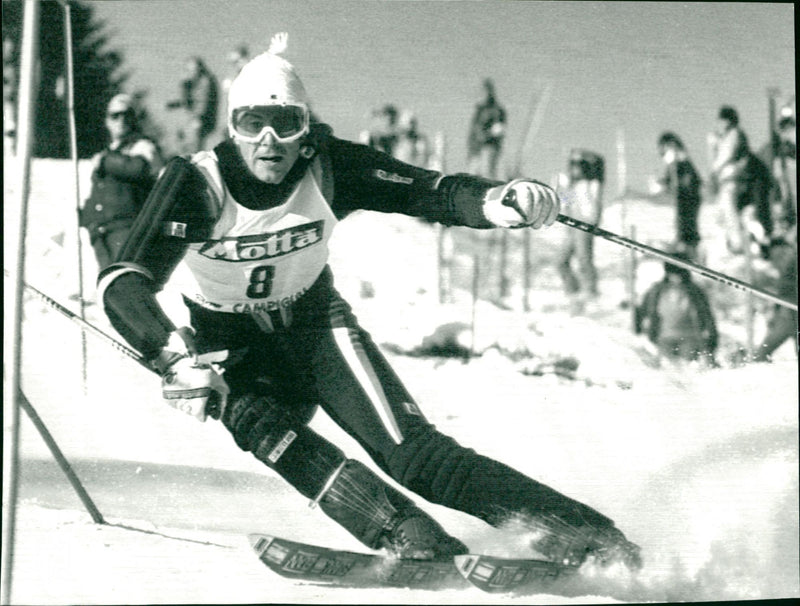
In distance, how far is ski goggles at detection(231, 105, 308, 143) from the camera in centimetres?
366

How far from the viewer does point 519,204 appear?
373cm

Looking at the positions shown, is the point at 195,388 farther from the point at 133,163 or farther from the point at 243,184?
the point at 133,163

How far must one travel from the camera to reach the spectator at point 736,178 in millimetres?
4152

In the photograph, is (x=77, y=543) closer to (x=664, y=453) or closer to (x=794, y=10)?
(x=664, y=453)

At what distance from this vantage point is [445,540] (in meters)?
3.70

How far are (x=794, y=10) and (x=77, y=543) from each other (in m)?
2.96

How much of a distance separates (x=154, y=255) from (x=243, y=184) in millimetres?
340

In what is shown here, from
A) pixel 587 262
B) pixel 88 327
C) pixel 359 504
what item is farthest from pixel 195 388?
pixel 587 262

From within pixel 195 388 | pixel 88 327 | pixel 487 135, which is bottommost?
pixel 195 388

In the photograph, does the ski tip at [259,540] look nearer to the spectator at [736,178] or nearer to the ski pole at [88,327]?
the ski pole at [88,327]

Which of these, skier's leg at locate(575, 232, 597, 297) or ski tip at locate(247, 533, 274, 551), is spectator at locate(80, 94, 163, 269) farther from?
skier's leg at locate(575, 232, 597, 297)

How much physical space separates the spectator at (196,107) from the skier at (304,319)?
0.23 ft

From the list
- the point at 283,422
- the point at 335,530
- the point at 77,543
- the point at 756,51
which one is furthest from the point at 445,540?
the point at 756,51

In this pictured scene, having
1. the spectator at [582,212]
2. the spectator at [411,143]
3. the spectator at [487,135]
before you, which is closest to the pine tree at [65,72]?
the spectator at [411,143]
